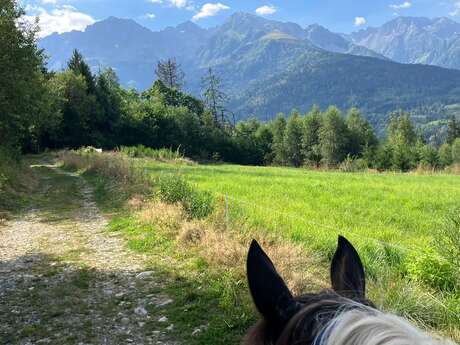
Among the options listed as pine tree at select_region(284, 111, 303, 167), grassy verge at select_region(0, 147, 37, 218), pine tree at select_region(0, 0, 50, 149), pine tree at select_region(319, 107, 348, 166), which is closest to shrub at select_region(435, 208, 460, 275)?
grassy verge at select_region(0, 147, 37, 218)

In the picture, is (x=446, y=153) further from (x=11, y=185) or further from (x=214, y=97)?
(x=11, y=185)

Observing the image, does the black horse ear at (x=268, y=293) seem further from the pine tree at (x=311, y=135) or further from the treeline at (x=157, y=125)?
the pine tree at (x=311, y=135)

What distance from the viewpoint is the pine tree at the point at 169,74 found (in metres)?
107

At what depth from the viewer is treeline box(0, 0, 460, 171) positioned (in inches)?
869

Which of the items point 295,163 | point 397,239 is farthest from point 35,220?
point 295,163

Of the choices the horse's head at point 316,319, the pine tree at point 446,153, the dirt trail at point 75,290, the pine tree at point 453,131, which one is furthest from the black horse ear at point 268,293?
the pine tree at point 453,131

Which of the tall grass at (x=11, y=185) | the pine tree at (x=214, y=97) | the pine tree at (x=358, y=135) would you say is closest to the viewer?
the tall grass at (x=11, y=185)

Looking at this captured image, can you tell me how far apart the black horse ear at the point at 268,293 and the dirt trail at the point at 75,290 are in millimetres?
4625

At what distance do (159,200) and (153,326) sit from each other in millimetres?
6224

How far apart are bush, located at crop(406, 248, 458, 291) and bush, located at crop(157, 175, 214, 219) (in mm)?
5261

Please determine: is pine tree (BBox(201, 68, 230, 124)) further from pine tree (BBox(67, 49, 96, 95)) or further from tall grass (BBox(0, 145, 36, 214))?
tall grass (BBox(0, 145, 36, 214))

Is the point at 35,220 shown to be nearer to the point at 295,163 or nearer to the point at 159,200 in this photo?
the point at 159,200

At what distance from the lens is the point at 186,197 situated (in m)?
11.5

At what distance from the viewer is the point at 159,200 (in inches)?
472
